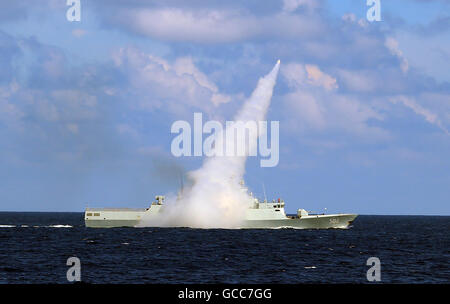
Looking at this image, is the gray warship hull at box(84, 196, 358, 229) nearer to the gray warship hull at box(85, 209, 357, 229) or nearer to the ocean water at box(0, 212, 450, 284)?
the gray warship hull at box(85, 209, 357, 229)

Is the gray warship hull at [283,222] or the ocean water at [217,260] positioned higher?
the gray warship hull at [283,222]

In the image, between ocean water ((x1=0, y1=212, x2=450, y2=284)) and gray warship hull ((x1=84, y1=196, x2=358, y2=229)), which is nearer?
ocean water ((x1=0, y1=212, x2=450, y2=284))

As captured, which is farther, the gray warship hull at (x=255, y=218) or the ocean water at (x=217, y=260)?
the gray warship hull at (x=255, y=218)

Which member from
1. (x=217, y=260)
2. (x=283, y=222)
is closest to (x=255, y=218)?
(x=283, y=222)

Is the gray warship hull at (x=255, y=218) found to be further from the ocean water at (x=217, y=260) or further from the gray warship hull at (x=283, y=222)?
the ocean water at (x=217, y=260)

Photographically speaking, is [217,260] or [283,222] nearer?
[217,260]

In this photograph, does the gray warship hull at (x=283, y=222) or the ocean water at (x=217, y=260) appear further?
the gray warship hull at (x=283, y=222)

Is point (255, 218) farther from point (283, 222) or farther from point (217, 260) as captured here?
point (217, 260)

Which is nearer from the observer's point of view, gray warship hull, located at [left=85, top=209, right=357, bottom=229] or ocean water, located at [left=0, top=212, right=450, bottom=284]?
ocean water, located at [left=0, top=212, right=450, bottom=284]

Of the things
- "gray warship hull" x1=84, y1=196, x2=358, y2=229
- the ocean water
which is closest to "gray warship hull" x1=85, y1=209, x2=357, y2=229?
"gray warship hull" x1=84, y1=196, x2=358, y2=229

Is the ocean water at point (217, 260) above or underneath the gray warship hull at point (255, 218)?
underneath

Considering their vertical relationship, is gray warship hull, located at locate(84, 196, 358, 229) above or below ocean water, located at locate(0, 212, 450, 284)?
above

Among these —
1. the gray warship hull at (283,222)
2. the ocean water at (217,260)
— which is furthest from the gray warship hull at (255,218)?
the ocean water at (217,260)
